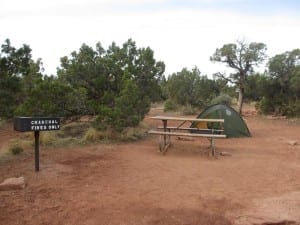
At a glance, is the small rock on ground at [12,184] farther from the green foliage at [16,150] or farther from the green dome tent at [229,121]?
the green dome tent at [229,121]

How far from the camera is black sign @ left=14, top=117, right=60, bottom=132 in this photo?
7.36 metres

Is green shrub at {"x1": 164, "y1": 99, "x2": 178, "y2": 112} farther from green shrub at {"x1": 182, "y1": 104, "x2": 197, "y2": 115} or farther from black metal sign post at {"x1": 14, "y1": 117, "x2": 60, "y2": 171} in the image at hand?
black metal sign post at {"x1": 14, "y1": 117, "x2": 60, "y2": 171}

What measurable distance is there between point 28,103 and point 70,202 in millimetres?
6370

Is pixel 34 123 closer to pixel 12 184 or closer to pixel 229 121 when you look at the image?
pixel 12 184

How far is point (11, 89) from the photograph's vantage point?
1523cm

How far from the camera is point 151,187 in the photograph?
6.70 meters

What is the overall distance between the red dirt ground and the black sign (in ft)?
3.08

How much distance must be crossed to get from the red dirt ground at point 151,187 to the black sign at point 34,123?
937mm

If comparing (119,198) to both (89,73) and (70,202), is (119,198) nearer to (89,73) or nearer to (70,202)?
(70,202)

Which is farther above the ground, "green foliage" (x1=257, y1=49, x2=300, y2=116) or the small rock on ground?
"green foliage" (x1=257, y1=49, x2=300, y2=116)

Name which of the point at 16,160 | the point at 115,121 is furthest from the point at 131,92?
the point at 16,160

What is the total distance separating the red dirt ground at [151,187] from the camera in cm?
515

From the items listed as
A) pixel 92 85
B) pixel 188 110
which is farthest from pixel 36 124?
pixel 188 110

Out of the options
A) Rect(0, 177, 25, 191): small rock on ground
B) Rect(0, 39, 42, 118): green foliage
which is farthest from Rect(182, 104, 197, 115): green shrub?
Rect(0, 177, 25, 191): small rock on ground
